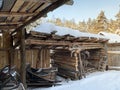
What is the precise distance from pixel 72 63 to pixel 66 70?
2.48ft

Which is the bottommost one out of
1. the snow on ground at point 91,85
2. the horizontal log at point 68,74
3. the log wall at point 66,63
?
the snow on ground at point 91,85

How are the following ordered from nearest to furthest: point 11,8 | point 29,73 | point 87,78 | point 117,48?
1. point 11,8
2. point 29,73
3. point 87,78
4. point 117,48

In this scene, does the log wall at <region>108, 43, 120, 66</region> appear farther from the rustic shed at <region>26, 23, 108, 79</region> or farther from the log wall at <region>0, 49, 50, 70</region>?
the log wall at <region>0, 49, 50, 70</region>

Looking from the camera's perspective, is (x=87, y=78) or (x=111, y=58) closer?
(x=87, y=78)

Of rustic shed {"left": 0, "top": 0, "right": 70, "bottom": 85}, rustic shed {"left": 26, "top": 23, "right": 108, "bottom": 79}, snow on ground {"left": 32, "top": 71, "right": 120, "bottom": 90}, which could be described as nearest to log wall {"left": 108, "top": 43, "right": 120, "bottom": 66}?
rustic shed {"left": 26, "top": 23, "right": 108, "bottom": 79}

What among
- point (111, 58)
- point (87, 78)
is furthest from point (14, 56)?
point (111, 58)

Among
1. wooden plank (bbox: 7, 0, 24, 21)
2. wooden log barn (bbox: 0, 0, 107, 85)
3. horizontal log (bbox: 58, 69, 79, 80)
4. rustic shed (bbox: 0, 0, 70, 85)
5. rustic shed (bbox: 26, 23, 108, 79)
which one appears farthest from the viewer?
horizontal log (bbox: 58, 69, 79, 80)

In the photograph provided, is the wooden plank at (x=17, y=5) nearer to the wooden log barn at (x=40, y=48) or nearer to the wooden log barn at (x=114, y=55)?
the wooden log barn at (x=40, y=48)

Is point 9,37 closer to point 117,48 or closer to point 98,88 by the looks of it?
point 98,88

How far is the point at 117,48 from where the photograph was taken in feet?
59.1

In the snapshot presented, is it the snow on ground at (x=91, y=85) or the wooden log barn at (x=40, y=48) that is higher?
the wooden log barn at (x=40, y=48)

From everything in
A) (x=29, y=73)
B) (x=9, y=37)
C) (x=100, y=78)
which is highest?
(x=9, y=37)

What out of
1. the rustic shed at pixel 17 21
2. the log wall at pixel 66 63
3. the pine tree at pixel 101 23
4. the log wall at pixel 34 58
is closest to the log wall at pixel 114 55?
the log wall at pixel 66 63

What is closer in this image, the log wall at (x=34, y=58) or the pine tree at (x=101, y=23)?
the log wall at (x=34, y=58)
